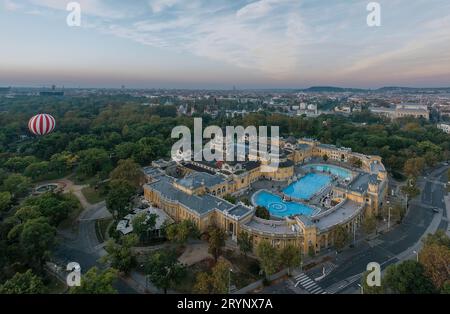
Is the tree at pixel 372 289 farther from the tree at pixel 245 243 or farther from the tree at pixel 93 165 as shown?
the tree at pixel 93 165

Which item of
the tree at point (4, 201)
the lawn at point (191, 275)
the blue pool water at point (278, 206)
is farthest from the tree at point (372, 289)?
the tree at point (4, 201)

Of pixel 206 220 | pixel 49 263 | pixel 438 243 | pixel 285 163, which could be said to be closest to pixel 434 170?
pixel 285 163

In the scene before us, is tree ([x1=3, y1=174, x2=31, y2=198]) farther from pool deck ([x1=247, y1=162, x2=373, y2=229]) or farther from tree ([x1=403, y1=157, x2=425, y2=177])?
tree ([x1=403, y1=157, x2=425, y2=177])

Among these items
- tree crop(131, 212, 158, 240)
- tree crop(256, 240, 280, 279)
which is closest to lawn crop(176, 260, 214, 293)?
tree crop(256, 240, 280, 279)

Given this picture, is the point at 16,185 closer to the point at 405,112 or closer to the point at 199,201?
the point at 199,201

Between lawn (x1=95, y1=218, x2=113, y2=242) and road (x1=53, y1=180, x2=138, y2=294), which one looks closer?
road (x1=53, y1=180, x2=138, y2=294)

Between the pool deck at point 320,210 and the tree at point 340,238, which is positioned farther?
the pool deck at point 320,210

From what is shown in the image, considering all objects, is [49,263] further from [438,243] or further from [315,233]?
[438,243]
